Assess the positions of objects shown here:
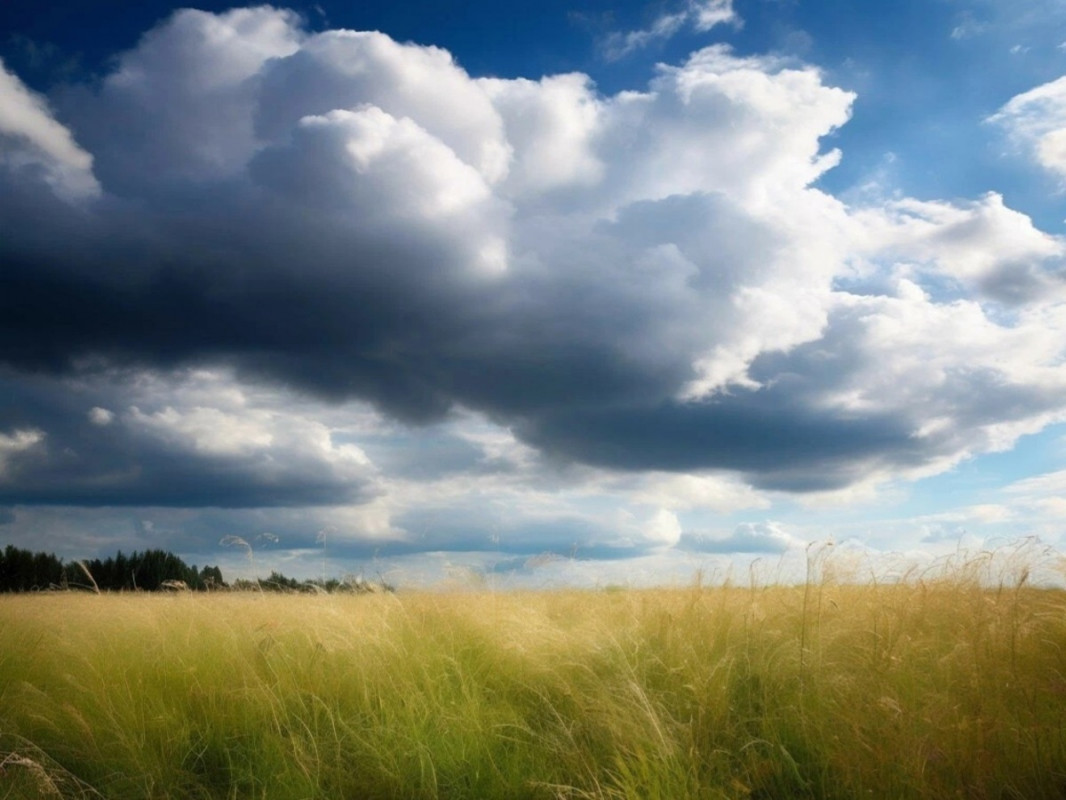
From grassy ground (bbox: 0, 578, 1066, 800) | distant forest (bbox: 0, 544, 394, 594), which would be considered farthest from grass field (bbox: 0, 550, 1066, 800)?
distant forest (bbox: 0, 544, 394, 594)

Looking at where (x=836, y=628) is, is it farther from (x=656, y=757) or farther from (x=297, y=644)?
(x=297, y=644)

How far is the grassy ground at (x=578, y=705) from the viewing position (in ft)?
13.9

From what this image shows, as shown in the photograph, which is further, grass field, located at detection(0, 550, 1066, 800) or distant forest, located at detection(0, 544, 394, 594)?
distant forest, located at detection(0, 544, 394, 594)

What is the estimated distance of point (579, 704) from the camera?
509 cm

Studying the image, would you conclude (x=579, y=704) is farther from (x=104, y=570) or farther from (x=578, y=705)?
(x=104, y=570)

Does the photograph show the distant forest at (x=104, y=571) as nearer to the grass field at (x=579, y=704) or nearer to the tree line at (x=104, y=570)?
the tree line at (x=104, y=570)

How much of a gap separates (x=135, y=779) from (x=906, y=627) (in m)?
5.99

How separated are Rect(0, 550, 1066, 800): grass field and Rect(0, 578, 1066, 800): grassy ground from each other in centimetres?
2

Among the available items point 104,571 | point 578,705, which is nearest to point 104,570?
point 104,571

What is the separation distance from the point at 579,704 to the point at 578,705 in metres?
0.16

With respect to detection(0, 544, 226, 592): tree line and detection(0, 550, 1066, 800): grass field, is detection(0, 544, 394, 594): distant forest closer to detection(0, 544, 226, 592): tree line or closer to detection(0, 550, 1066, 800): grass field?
detection(0, 544, 226, 592): tree line

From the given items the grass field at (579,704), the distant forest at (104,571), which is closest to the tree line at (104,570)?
the distant forest at (104,571)

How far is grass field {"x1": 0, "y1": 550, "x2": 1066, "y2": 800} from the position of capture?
4.24 metres

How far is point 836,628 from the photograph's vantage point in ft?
19.0
